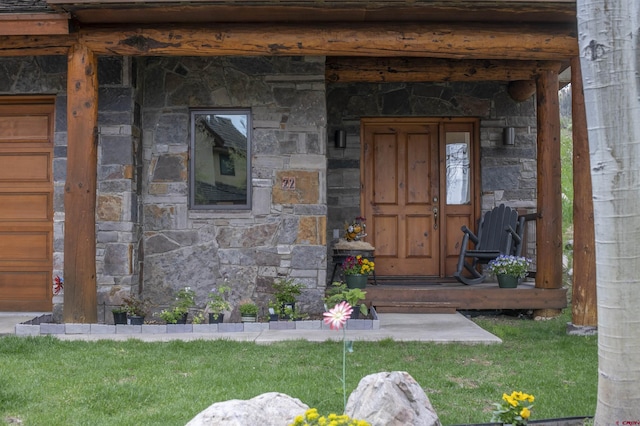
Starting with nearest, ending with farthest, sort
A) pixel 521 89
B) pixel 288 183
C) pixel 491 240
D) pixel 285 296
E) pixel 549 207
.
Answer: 1. pixel 285 296
2. pixel 288 183
3. pixel 549 207
4. pixel 491 240
5. pixel 521 89

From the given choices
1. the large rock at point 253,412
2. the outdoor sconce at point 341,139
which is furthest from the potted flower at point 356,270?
the large rock at point 253,412

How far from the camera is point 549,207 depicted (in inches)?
259

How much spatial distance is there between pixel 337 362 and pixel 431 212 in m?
4.20

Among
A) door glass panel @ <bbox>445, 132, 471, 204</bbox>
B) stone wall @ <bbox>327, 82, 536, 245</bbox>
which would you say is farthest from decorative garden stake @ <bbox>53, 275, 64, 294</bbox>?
door glass panel @ <bbox>445, 132, 471, 204</bbox>

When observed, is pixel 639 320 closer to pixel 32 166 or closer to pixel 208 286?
pixel 208 286

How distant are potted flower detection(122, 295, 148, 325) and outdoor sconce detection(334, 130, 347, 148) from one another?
3.11 m

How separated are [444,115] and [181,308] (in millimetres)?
3991

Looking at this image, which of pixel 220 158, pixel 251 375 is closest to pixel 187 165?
pixel 220 158

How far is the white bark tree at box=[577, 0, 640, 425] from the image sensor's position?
229 cm

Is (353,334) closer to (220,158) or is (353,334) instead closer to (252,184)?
(252,184)

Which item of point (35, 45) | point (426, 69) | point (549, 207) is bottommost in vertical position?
point (549, 207)

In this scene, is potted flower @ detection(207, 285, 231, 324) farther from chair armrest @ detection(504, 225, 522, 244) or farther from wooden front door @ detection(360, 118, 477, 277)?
chair armrest @ detection(504, 225, 522, 244)

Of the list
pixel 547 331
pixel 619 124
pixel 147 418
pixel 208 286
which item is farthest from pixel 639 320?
pixel 208 286

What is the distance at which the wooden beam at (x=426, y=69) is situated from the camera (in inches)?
274
